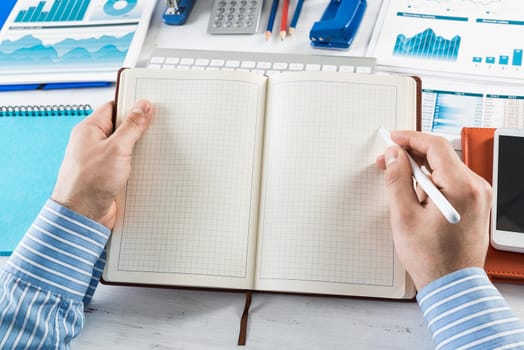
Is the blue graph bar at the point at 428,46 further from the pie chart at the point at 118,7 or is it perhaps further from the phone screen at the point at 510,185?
the pie chart at the point at 118,7

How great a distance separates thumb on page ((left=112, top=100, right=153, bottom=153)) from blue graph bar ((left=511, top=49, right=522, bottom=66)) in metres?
0.66

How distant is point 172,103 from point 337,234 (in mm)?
331

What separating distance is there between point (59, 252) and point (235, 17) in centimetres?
61

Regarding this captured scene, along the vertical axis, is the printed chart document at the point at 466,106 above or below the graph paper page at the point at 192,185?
above

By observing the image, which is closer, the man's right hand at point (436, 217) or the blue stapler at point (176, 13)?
the man's right hand at point (436, 217)

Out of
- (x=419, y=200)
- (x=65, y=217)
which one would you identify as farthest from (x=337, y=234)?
(x=65, y=217)

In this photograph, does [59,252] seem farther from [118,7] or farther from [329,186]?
[118,7]

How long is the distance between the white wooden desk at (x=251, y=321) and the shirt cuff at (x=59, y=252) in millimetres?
68

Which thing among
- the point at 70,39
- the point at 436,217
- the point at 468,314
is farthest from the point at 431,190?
the point at 70,39

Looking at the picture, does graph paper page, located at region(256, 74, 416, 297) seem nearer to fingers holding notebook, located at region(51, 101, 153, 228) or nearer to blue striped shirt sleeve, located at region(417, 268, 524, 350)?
blue striped shirt sleeve, located at region(417, 268, 524, 350)

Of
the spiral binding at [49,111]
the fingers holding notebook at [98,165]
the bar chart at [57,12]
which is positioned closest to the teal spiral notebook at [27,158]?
the spiral binding at [49,111]

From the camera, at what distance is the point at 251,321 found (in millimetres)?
773

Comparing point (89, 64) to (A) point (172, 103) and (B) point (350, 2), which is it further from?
(B) point (350, 2)

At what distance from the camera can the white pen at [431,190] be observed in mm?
587
